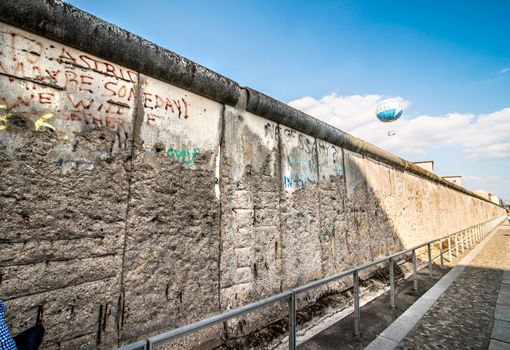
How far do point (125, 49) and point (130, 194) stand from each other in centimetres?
108

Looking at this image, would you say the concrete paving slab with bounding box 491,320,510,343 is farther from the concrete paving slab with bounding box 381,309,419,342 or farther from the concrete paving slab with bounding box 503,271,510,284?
the concrete paving slab with bounding box 503,271,510,284

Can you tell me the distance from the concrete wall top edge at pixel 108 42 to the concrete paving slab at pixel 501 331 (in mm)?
3779

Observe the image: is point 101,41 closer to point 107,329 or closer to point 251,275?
point 107,329

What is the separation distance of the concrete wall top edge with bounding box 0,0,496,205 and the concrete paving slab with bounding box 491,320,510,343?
3283 millimetres

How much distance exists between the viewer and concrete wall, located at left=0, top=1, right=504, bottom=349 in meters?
1.53

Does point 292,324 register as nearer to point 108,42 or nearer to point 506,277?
point 108,42

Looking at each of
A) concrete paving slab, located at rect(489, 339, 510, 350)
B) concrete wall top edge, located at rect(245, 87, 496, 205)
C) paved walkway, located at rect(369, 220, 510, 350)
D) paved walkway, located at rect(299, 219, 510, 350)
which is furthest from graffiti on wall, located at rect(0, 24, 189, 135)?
concrete paving slab, located at rect(489, 339, 510, 350)

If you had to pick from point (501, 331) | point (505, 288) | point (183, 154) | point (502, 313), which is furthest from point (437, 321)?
point (183, 154)

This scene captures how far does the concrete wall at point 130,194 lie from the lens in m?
1.53

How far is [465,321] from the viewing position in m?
3.09

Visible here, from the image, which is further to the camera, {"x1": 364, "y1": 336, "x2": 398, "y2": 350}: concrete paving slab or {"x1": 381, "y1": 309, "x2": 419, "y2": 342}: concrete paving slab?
{"x1": 381, "y1": 309, "x2": 419, "y2": 342}: concrete paving slab

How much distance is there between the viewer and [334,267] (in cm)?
391

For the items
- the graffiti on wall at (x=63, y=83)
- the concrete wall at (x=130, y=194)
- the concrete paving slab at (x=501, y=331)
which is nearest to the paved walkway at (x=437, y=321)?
the concrete paving slab at (x=501, y=331)

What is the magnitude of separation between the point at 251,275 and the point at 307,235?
110 centimetres
